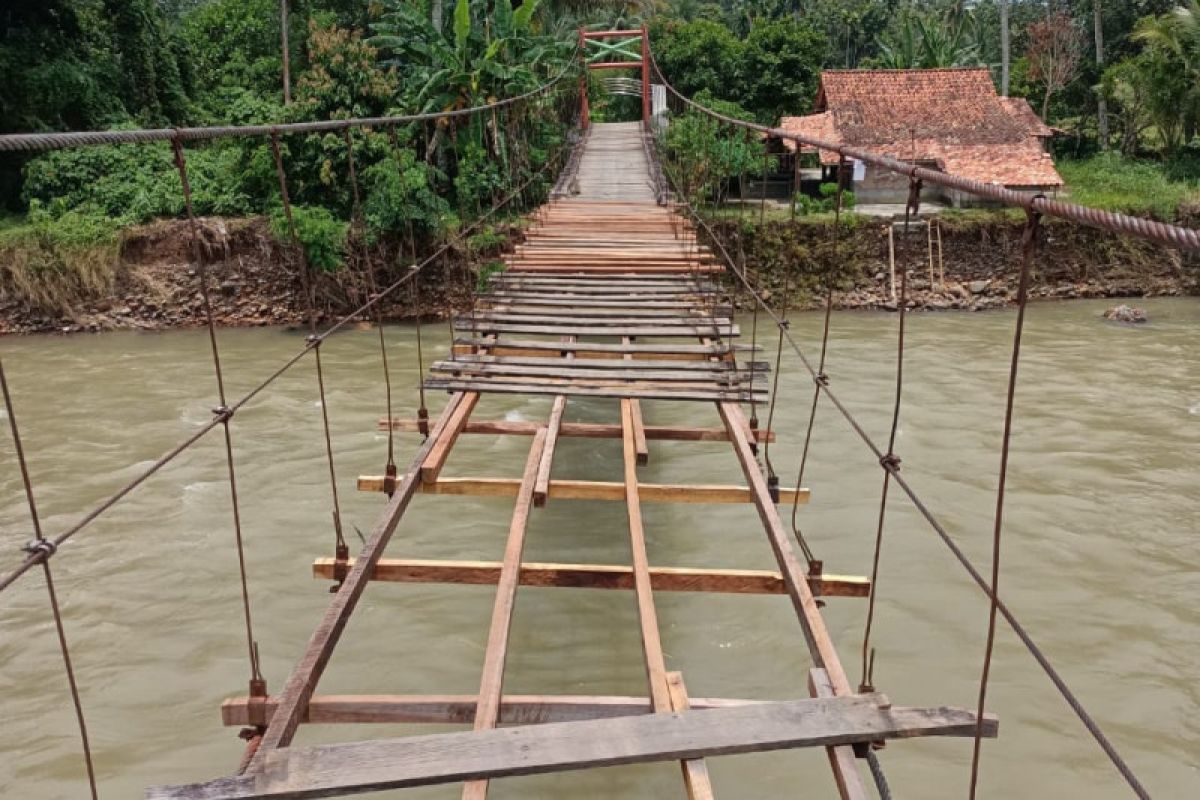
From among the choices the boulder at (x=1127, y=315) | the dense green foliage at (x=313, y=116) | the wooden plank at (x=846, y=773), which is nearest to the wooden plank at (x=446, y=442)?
the wooden plank at (x=846, y=773)

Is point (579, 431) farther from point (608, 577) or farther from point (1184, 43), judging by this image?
point (1184, 43)

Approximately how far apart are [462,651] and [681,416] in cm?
359

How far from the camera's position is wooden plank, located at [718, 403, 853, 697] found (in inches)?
71.6

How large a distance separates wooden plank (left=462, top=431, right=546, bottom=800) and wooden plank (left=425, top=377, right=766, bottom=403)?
41 centimetres

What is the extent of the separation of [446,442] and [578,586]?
76cm

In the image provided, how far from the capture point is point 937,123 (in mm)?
14125

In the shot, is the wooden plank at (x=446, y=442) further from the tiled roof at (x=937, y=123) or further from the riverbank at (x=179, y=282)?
the tiled roof at (x=937, y=123)

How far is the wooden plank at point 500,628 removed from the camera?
1.75 m

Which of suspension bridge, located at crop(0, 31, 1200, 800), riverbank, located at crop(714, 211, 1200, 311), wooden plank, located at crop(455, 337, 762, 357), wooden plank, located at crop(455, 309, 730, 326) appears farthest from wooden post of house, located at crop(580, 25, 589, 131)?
wooden plank, located at crop(455, 337, 762, 357)

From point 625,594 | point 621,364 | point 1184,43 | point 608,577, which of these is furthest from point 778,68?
point 608,577

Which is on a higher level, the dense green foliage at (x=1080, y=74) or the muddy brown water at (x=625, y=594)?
the dense green foliage at (x=1080, y=74)

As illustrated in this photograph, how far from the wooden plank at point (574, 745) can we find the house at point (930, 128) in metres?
12.6

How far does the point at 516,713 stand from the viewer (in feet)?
6.14

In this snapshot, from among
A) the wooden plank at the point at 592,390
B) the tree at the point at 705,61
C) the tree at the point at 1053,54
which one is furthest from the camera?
the tree at the point at 1053,54
